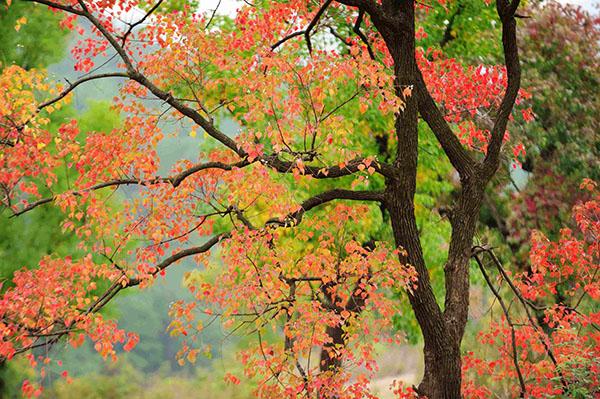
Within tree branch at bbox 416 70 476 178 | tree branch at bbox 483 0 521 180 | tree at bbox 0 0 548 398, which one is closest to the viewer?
tree at bbox 0 0 548 398

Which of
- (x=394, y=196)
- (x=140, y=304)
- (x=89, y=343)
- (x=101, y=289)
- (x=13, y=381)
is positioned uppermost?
(x=140, y=304)

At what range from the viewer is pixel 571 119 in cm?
1562

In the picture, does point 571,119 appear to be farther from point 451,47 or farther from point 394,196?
point 394,196

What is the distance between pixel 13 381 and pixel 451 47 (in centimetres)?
1326

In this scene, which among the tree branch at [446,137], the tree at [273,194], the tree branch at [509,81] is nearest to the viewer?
the tree at [273,194]

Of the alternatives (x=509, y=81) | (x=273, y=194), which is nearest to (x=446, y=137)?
(x=509, y=81)

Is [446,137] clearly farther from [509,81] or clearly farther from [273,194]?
[273,194]

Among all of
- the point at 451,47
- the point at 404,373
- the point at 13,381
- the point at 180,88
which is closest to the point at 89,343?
the point at 404,373

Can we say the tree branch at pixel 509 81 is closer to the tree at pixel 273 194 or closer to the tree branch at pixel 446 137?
the tree at pixel 273 194

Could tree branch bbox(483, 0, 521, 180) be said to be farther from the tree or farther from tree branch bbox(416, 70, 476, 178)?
tree branch bbox(416, 70, 476, 178)

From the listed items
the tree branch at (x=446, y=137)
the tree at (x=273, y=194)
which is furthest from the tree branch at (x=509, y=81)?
the tree branch at (x=446, y=137)

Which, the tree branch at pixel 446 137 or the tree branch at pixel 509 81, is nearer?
the tree branch at pixel 509 81

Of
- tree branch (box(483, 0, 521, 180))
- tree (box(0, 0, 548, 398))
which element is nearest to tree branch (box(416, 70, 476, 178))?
tree (box(0, 0, 548, 398))

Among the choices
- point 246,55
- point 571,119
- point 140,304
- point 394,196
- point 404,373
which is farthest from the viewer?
point 140,304
